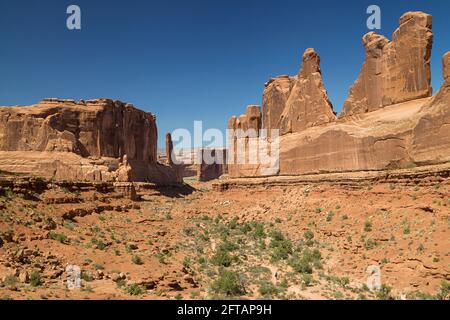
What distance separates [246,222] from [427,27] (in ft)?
67.3

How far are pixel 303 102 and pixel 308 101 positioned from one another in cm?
69

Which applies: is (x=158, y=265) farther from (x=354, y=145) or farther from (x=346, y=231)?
(x=354, y=145)

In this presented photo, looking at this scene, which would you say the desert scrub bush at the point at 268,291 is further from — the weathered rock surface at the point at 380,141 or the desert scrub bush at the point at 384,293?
the weathered rock surface at the point at 380,141

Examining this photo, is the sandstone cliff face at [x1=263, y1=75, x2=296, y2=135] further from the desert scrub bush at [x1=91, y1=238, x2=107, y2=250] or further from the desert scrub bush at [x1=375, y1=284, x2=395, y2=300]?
the desert scrub bush at [x1=375, y1=284, x2=395, y2=300]

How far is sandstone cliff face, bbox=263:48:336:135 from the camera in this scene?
33875 mm

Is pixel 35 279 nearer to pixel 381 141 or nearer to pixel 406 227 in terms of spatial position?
pixel 406 227

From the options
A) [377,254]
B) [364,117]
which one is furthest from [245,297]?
[364,117]

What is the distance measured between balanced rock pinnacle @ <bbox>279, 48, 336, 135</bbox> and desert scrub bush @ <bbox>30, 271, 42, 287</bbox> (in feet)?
84.2

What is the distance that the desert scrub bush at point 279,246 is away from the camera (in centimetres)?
2362

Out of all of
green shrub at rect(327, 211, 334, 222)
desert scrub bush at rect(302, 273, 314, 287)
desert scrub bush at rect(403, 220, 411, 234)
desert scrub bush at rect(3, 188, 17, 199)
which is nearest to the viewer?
desert scrub bush at rect(302, 273, 314, 287)

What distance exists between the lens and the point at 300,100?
1425 inches

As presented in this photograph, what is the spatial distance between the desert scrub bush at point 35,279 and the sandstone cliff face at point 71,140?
36867mm

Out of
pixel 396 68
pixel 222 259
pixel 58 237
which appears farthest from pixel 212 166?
pixel 58 237

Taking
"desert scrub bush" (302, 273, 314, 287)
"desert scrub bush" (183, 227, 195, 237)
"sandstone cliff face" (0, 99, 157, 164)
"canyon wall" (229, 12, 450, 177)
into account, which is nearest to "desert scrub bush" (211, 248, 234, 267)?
"desert scrub bush" (302, 273, 314, 287)
